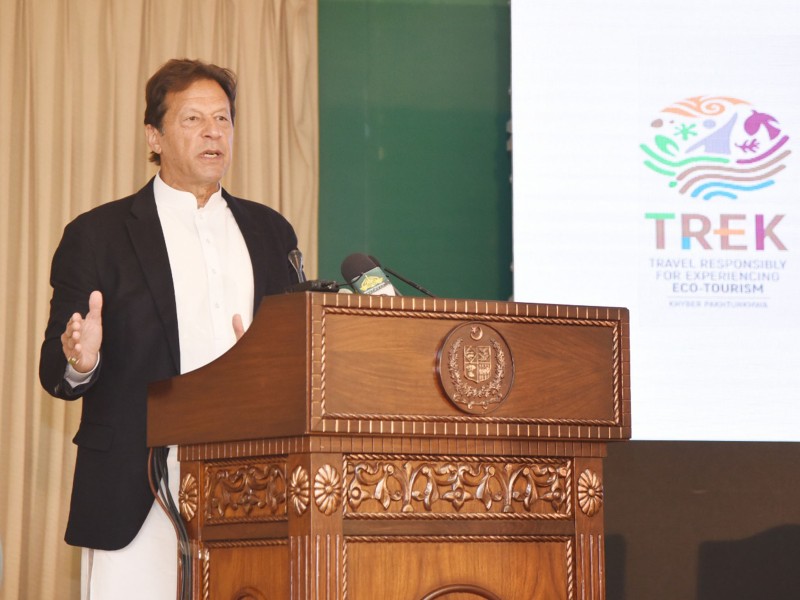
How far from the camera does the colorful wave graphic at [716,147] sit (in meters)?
4.24

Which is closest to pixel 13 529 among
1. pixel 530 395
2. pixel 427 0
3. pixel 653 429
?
pixel 653 429

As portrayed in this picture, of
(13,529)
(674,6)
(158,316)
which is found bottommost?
(13,529)

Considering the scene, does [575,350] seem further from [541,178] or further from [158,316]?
[541,178]

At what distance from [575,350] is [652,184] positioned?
2604mm

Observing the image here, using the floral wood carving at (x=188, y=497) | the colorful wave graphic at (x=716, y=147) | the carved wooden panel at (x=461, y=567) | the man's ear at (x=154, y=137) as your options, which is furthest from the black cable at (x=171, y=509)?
the colorful wave graphic at (x=716, y=147)

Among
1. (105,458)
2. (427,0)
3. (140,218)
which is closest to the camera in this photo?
(105,458)

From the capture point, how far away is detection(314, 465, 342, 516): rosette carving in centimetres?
154

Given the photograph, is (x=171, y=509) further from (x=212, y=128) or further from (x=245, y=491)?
(x=212, y=128)

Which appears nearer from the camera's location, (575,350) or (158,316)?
(575,350)

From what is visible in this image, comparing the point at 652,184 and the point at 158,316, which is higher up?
the point at 652,184

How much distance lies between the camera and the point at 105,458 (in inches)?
86.2

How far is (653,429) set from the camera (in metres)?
4.04

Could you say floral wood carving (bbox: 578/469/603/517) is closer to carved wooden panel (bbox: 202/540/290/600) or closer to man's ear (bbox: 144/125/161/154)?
carved wooden panel (bbox: 202/540/290/600)

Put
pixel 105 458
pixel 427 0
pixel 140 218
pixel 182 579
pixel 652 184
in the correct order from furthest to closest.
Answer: pixel 427 0 < pixel 652 184 < pixel 140 218 < pixel 105 458 < pixel 182 579
